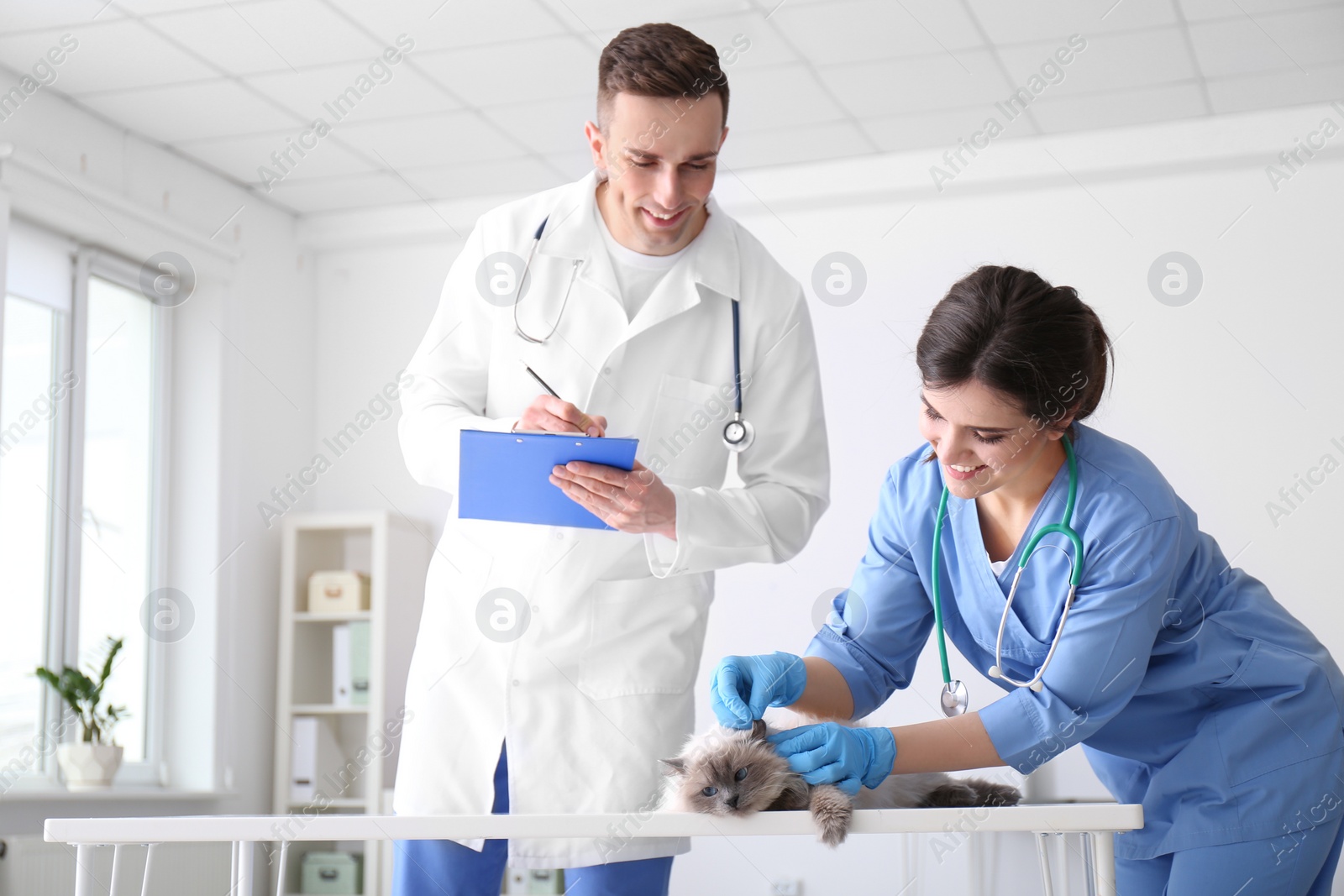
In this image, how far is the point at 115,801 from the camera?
159 inches

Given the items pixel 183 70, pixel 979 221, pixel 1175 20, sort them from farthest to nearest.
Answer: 1. pixel 979 221
2. pixel 183 70
3. pixel 1175 20

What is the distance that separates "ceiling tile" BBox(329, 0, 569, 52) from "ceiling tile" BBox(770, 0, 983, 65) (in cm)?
75

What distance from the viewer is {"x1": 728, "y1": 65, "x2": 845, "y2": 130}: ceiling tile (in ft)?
13.3

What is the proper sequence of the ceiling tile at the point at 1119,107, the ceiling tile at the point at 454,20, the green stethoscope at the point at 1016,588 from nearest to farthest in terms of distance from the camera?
the green stethoscope at the point at 1016,588 < the ceiling tile at the point at 454,20 < the ceiling tile at the point at 1119,107

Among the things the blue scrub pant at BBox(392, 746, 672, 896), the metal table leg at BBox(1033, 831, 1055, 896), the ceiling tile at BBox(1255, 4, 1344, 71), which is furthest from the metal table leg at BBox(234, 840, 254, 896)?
the ceiling tile at BBox(1255, 4, 1344, 71)

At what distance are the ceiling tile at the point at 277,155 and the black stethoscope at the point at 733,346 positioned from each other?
3.08 metres

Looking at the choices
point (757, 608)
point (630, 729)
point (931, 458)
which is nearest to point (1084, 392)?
point (931, 458)

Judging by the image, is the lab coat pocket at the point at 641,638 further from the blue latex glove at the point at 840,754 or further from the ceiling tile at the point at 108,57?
the ceiling tile at the point at 108,57

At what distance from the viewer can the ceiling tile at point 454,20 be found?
12.0 ft

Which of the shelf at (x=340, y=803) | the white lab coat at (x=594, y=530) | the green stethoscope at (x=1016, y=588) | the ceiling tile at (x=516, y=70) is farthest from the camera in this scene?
the shelf at (x=340, y=803)

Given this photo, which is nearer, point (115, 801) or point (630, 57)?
point (630, 57)

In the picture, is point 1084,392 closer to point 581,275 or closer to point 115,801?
point 581,275

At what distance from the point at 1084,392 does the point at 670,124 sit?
2.16 ft

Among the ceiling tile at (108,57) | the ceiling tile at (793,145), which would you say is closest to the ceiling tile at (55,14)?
the ceiling tile at (108,57)
